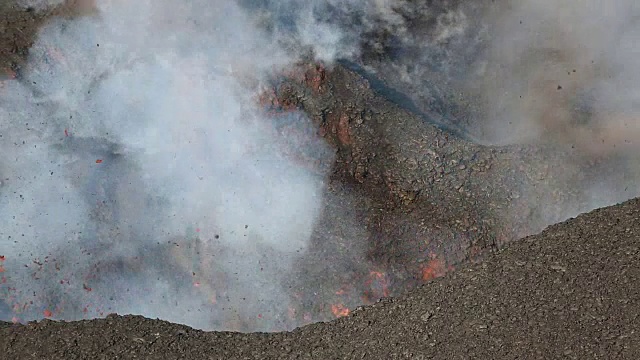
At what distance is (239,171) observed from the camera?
12.6 meters

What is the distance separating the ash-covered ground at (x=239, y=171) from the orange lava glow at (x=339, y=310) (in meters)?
0.02

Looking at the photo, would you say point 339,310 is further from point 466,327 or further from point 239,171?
point 239,171

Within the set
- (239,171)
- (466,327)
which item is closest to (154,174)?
(239,171)

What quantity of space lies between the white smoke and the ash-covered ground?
0.02 m

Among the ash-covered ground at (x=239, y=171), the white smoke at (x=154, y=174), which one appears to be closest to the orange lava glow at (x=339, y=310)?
the ash-covered ground at (x=239, y=171)

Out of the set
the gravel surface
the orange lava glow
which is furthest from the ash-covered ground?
the gravel surface

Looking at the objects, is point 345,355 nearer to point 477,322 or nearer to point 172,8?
point 477,322

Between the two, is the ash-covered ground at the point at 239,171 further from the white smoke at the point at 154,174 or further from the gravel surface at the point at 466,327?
the gravel surface at the point at 466,327

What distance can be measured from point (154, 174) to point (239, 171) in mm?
996

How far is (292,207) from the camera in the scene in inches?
490

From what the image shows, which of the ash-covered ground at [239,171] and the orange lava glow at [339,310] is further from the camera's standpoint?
the ash-covered ground at [239,171]

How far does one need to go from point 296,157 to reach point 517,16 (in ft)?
17.5

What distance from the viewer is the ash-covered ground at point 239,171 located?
12008 mm

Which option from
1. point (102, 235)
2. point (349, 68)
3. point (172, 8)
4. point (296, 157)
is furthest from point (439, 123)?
point (102, 235)
